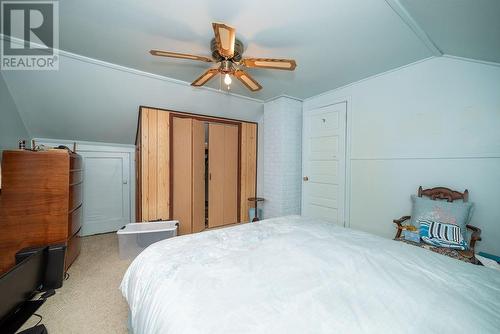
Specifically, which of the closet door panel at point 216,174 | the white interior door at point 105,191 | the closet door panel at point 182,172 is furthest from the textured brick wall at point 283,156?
the white interior door at point 105,191

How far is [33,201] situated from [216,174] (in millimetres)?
2373

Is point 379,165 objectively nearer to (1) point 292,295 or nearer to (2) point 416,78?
(2) point 416,78

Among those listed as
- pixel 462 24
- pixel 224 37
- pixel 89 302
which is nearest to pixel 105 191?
pixel 89 302

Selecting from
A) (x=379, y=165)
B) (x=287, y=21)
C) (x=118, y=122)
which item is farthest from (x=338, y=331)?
(x=118, y=122)

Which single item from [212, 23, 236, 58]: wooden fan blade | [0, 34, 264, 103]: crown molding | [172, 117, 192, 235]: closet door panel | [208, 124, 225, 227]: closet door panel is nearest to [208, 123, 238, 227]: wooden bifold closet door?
[208, 124, 225, 227]: closet door panel

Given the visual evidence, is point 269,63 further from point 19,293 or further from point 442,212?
→ point 19,293

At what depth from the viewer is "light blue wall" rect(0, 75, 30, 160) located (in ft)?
7.50

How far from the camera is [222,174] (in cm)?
382

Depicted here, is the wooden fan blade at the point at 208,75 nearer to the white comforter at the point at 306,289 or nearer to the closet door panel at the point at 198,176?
the closet door panel at the point at 198,176

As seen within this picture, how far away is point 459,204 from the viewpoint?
6.48ft

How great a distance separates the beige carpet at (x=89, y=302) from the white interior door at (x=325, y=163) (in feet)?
9.88

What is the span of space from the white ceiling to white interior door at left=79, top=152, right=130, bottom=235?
6.39ft

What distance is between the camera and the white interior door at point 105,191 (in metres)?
3.46

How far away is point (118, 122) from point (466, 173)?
189 inches
